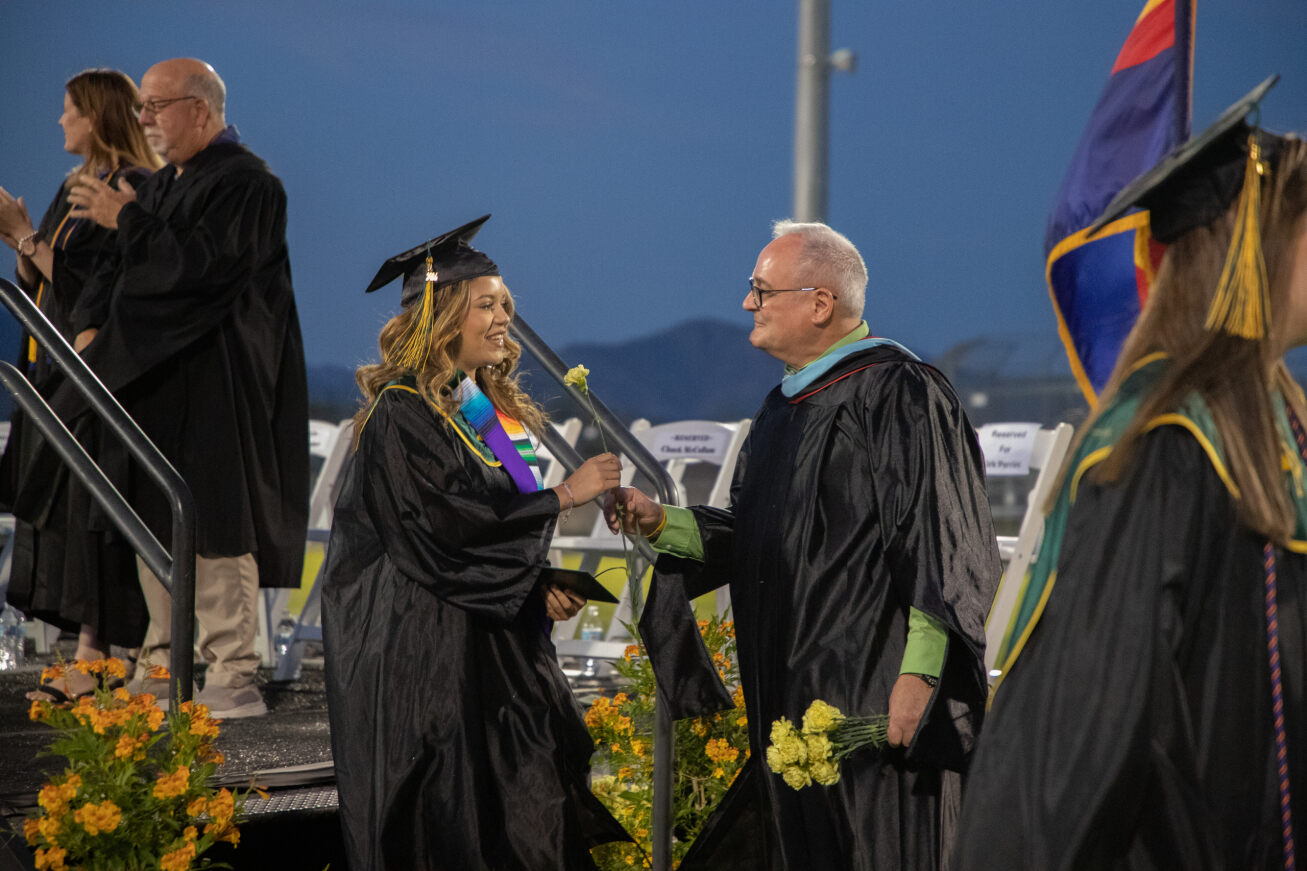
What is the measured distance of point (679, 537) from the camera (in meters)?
3.47

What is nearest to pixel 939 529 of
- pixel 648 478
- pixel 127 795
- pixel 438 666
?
pixel 438 666

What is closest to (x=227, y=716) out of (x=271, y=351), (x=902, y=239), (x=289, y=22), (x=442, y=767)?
(x=271, y=351)

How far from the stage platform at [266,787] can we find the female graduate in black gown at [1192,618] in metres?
2.80

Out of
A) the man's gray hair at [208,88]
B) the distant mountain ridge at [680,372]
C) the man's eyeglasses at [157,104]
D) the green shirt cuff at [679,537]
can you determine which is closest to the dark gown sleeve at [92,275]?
the man's eyeglasses at [157,104]

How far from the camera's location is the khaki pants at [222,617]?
5.19 m

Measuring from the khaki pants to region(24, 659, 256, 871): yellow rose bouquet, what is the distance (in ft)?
5.60

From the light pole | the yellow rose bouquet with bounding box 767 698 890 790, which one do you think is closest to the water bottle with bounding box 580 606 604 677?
the light pole

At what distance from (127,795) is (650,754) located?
61.5 inches

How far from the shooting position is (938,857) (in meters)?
2.95

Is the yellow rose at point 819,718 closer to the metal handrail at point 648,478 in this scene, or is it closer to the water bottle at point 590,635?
the metal handrail at point 648,478

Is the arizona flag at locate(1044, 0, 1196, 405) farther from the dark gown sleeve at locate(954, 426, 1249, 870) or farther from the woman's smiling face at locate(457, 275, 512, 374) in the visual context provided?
the dark gown sleeve at locate(954, 426, 1249, 870)

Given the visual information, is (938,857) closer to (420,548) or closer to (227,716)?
(420,548)

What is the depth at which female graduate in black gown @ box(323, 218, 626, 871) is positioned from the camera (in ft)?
11.4

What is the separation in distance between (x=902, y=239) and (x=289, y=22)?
2356 centimetres
